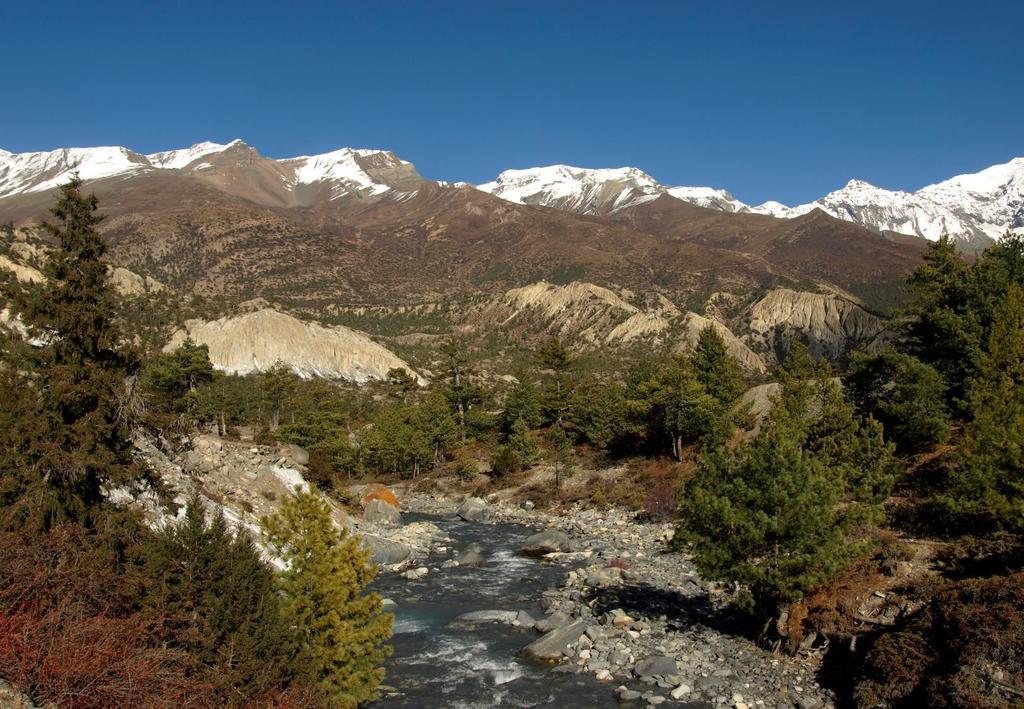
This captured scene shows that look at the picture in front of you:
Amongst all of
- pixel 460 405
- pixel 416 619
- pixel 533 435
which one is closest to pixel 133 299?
pixel 460 405

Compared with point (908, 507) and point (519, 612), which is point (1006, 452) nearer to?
point (908, 507)

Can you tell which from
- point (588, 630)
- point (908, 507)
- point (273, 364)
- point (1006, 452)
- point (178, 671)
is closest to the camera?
point (178, 671)

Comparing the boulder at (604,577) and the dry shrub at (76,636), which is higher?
the dry shrub at (76,636)

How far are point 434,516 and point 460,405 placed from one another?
29.4m

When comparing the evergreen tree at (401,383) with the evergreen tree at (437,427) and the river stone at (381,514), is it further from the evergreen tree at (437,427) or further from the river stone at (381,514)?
the river stone at (381,514)

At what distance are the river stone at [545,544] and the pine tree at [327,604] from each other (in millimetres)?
23325

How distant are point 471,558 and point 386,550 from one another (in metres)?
4.52

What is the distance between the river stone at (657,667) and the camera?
19547mm

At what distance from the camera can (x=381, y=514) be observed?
49.9 m

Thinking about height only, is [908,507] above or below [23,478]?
below

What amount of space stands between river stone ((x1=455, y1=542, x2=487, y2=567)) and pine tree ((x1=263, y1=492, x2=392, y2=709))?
20.6m

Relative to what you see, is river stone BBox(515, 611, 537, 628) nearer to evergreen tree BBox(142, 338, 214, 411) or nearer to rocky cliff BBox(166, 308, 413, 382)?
evergreen tree BBox(142, 338, 214, 411)

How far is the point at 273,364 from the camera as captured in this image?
119938mm

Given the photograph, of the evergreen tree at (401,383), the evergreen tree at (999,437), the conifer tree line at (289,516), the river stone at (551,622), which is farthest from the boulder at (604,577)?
the evergreen tree at (401,383)
